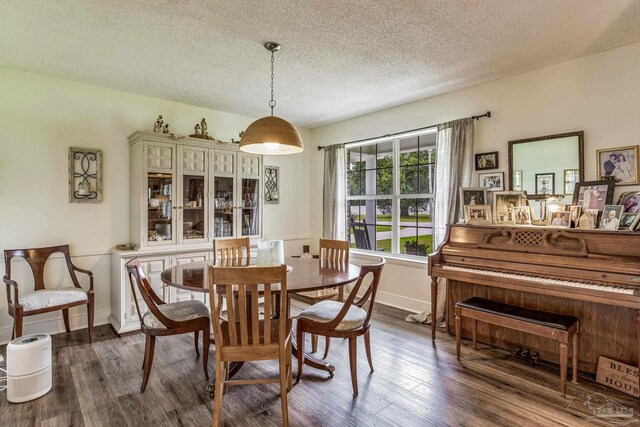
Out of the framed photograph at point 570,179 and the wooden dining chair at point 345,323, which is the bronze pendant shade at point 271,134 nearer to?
the wooden dining chair at point 345,323

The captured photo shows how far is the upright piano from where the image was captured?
2318mm

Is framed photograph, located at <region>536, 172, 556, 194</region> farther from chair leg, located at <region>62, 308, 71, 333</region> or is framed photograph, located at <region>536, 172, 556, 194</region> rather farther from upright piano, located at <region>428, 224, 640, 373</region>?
chair leg, located at <region>62, 308, 71, 333</region>

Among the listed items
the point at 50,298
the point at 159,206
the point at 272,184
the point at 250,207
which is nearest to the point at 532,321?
the point at 250,207

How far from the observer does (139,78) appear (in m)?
3.40

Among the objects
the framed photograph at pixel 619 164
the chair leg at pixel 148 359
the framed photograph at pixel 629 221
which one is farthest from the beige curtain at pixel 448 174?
the chair leg at pixel 148 359

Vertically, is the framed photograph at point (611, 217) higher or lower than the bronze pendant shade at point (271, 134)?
lower

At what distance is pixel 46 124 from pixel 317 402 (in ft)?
12.0

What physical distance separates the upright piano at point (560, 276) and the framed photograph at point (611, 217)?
0.13m

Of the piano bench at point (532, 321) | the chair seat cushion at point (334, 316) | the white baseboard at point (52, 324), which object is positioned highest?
the chair seat cushion at point (334, 316)

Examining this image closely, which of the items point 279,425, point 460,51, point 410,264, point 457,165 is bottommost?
point 279,425

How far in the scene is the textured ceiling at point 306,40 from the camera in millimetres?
2201

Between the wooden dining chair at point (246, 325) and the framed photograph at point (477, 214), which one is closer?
the wooden dining chair at point (246, 325)

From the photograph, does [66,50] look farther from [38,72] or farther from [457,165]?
[457,165]

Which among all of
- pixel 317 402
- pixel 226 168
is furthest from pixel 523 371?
pixel 226 168
